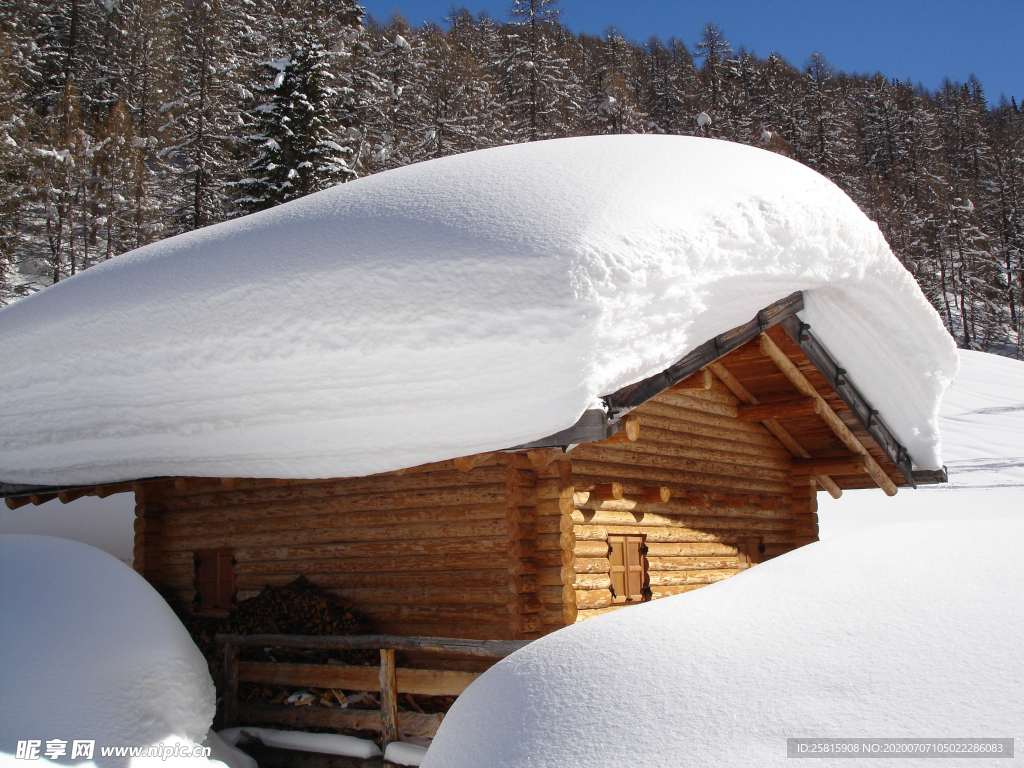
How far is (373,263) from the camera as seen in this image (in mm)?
5570

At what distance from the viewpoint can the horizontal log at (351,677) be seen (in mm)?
6039

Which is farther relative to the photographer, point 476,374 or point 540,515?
point 540,515

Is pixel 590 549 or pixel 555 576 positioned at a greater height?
pixel 590 549

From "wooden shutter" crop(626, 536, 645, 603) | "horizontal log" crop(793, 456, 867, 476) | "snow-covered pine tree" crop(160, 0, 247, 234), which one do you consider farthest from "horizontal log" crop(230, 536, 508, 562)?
"snow-covered pine tree" crop(160, 0, 247, 234)

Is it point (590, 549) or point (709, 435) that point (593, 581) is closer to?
point (590, 549)

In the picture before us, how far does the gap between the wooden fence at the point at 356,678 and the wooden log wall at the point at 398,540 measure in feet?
1.49

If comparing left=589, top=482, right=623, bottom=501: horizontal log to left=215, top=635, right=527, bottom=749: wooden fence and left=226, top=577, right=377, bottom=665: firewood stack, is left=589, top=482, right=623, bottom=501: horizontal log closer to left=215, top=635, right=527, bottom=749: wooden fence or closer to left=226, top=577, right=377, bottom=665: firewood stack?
left=215, top=635, right=527, bottom=749: wooden fence

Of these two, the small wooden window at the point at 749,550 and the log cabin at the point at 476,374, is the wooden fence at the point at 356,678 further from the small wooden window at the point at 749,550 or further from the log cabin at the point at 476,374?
the small wooden window at the point at 749,550

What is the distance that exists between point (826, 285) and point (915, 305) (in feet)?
4.32

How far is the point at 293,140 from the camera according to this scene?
20.0m

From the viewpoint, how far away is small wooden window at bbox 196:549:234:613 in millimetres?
8227

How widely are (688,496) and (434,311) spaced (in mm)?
4647

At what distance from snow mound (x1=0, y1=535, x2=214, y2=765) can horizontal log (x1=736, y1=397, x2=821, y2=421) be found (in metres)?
6.40

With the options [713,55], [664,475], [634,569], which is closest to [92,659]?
[634,569]
